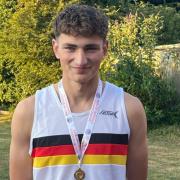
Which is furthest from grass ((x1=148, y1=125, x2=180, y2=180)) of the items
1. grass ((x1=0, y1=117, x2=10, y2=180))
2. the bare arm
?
the bare arm

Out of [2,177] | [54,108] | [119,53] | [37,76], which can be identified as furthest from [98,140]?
[37,76]

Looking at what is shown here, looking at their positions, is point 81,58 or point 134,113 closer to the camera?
point 81,58

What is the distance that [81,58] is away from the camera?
2268 mm

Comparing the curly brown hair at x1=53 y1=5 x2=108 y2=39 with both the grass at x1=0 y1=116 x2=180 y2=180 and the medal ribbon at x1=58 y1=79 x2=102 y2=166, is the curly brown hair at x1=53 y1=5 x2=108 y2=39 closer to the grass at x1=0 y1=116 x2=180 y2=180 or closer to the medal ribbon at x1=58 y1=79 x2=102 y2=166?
the medal ribbon at x1=58 y1=79 x2=102 y2=166

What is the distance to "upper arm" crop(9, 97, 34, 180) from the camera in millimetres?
2348

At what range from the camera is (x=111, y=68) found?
40.2ft

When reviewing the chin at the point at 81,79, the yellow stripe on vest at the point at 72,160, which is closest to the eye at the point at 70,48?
the chin at the point at 81,79

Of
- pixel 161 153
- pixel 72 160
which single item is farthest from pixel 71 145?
pixel 161 153

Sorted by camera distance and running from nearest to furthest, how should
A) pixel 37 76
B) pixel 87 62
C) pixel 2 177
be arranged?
Result: 1. pixel 87 62
2. pixel 2 177
3. pixel 37 76

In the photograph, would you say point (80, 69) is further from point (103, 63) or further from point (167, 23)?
point (167, 23)

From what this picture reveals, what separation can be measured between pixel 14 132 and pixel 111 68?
32.6ft

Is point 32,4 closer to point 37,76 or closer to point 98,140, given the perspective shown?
point 37,76

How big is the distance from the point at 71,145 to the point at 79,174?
5.0 inches

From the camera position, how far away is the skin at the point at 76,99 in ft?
7.51
